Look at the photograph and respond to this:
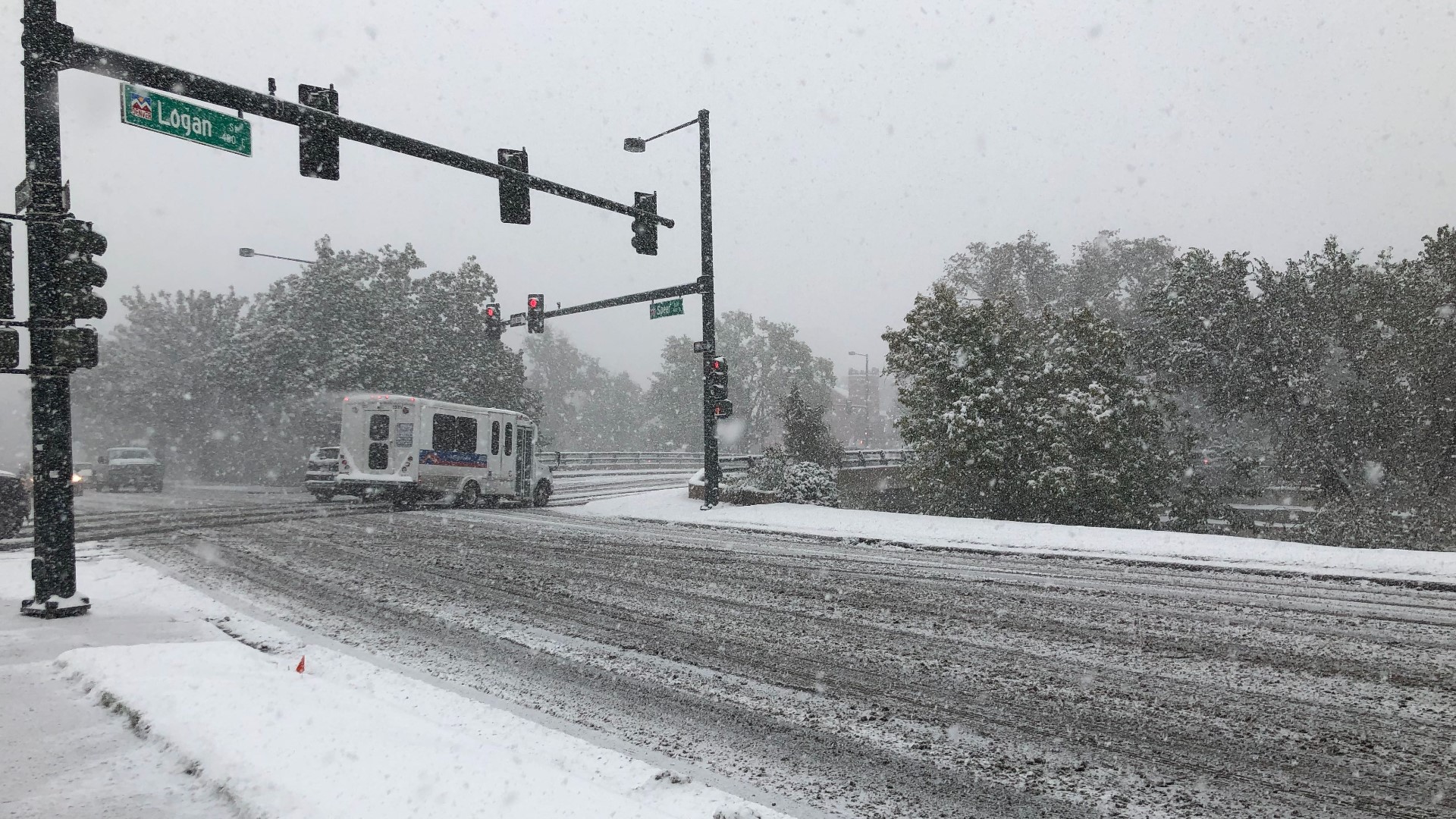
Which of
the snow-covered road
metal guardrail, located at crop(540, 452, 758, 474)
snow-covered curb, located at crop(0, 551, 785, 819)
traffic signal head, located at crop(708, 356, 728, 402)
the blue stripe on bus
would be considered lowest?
metal guardrail, located at crop(540, 452, 758, 474)

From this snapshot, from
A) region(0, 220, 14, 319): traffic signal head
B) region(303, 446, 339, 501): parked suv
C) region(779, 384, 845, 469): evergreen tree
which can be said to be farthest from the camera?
region(779, 384, 845, 469): evergreen tree

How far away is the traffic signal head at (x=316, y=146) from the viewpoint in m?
9.55

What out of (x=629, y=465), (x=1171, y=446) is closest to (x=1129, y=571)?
(x=1171, y=446)

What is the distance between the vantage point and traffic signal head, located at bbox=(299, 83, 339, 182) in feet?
31.3

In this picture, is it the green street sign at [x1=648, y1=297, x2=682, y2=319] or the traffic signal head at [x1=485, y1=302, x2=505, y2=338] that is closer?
the green street sign at [x1=648, y1=297, x2=682, y2=319]

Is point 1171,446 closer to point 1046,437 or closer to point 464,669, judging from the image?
point 1046,437

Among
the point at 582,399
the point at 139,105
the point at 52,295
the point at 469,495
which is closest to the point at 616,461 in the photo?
the point at 469,495

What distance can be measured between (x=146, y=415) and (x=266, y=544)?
4483 centimetres

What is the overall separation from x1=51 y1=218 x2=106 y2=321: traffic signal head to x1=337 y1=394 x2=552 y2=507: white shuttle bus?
12.3 m

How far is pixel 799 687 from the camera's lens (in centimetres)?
485

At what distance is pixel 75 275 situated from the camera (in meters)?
6.92

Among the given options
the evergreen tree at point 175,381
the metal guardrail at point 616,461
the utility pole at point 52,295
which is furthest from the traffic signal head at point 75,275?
the evergreen tree at point 175,381

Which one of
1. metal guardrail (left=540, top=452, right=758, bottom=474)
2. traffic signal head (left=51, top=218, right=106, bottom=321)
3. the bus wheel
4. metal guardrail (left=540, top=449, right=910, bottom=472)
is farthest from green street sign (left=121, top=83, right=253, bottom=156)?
metal guardrail (left=540, top=452, right=758, bottom=474)

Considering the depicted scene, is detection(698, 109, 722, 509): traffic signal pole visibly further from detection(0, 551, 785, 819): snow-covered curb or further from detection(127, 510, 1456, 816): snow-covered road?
detection(0, 551, 785, 819): snow-covered curb
